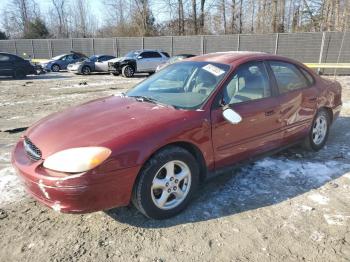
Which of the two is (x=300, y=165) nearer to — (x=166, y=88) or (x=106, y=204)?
(x=166, y=88)

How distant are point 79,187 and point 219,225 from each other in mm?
1384

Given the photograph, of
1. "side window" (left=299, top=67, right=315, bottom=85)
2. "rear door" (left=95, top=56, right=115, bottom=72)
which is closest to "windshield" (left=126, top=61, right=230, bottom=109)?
"side window" (left=299, top=67, right=315, bottom=85)

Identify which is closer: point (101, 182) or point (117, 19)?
point (101, 182)

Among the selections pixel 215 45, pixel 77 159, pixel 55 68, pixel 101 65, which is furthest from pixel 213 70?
pixel 55 68

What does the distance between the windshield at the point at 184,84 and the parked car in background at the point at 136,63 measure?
1528cm

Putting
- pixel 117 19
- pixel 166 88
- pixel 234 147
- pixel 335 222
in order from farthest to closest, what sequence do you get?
1. pixel 117 19
2. pixel 166 88
3. pixel 234 147
4. pixel 335 222

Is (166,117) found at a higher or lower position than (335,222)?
higher

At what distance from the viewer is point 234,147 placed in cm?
390

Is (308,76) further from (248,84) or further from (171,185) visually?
(171,185)

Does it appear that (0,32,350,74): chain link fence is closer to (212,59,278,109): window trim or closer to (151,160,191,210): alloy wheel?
(212,59,278,109): window trim

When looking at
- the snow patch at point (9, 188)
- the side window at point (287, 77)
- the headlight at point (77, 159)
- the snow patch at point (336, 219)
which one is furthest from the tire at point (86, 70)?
the snow patch at point (336, 219)

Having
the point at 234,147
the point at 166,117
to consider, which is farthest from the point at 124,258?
the point at 234,147

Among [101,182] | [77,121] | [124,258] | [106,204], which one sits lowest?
[124,258]

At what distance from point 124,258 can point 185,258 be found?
0.50 m
